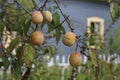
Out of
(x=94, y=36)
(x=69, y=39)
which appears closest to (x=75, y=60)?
(x=69, y=39)

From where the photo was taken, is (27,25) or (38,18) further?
(27,25)

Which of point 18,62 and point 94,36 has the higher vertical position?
point 94,36

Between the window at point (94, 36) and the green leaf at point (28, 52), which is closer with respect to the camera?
the green leaf at point (28, 52)

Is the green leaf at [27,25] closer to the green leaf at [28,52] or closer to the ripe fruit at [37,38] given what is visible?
the green leaf at [28,52]

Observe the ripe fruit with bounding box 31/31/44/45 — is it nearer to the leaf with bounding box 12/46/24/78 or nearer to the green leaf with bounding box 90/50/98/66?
the green leaf with bounding box 90/50/98/66

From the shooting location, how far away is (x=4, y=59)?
6.15 ft

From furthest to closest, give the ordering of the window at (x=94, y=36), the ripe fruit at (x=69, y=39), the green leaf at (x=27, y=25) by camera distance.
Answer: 1. the window at (x=94, y=36)
2. the green leaf at (x=27, y=25)
3. the ripe fruit at (x=69, y=39)

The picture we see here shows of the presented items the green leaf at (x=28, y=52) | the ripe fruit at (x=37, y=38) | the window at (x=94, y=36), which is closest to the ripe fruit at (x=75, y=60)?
the ripe fruit at (x=37, y=38)

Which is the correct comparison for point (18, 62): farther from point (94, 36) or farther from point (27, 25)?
point (94, 36)

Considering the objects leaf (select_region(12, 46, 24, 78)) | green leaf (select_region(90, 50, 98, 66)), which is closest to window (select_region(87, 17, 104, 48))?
leaf (select_region(12, 46, 24, 78))

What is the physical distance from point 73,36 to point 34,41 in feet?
0.47

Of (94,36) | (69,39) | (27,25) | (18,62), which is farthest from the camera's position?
(94,36)

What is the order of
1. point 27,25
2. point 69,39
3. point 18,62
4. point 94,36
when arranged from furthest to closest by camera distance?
1. point 94,36
2. point 18,62
3. point 27,25
4. point 69,39

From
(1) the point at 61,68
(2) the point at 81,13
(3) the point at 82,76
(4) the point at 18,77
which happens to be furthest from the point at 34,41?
(2) the point at 81,13
